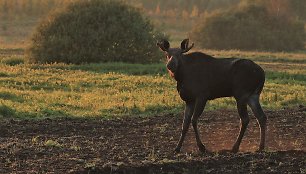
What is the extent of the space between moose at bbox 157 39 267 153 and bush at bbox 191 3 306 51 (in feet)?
148

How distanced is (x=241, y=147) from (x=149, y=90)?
9632mm

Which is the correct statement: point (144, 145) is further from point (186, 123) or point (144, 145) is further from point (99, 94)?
point (99, 94)

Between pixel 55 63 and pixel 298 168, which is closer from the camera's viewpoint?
pixel 298 168

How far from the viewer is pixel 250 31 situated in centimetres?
5528

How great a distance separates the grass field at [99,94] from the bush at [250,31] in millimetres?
26233

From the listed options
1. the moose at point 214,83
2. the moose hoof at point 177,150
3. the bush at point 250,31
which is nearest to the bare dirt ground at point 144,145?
the moose hoof at point 177,150

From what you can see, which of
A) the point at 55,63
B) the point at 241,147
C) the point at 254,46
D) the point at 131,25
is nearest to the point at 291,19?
the point at 254,46

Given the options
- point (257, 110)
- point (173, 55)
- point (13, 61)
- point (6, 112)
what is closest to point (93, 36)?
point (13, 61)

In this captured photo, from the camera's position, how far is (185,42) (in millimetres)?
10891

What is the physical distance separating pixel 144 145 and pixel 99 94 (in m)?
8.54

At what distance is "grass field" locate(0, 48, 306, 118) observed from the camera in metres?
16.8

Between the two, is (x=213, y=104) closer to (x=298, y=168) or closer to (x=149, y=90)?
(x=149, y=90)

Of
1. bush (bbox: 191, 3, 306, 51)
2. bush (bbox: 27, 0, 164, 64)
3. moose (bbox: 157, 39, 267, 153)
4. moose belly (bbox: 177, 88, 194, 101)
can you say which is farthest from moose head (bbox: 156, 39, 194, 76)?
bush (bbox: 191, 3, 306, 51)

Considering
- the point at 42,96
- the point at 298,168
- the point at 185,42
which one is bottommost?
the point at 42,96
